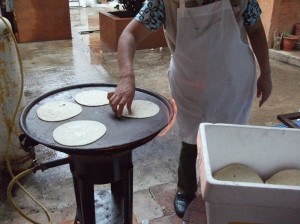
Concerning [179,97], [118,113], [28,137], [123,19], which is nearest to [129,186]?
[118,113]

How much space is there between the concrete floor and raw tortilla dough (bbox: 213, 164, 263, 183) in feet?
3.46

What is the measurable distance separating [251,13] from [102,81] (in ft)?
9.28

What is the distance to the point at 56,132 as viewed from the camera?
114 centimetres

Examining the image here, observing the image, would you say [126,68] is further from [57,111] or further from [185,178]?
[185,178]

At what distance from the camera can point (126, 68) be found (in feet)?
4.21

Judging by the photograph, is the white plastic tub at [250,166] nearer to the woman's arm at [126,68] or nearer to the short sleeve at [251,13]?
the woman's arm at [126,68]

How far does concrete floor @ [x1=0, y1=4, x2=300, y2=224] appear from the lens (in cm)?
199

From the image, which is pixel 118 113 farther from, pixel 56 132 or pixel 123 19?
pixel 123 19

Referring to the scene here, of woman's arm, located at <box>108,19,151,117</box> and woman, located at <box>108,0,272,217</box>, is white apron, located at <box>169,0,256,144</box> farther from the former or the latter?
woman's arm, located at <box>108,19,151,117</box>

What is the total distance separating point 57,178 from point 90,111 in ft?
3.85

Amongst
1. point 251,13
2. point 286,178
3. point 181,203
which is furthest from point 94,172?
point 251,13

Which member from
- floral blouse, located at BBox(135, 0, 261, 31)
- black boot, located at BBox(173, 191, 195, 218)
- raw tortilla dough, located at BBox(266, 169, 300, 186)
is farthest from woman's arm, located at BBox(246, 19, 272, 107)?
raw tortilla dough, located at BBox(266, 169, 300, 186)

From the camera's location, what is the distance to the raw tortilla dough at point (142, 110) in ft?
4.18

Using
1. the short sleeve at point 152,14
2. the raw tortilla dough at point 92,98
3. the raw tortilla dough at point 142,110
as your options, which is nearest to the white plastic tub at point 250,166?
the raw tortilla dough at point 142,110
